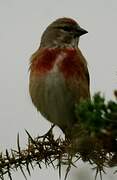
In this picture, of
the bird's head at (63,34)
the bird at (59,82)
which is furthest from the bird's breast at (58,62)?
the bird's head at (63,34)

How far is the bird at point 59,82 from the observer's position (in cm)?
431

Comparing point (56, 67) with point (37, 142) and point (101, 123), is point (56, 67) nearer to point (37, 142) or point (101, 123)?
point (37, 142)

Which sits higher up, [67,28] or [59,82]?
[67,28]

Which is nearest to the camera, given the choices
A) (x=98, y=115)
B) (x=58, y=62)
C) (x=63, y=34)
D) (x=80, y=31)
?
(x=98, y=115)

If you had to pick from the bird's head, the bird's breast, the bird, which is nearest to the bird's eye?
the bird's head

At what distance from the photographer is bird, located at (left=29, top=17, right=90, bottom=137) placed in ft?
14.1

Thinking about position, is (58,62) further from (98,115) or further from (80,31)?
(98,115)

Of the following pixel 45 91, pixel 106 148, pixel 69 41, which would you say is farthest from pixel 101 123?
pixel 69 41

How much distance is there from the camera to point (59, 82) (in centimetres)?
428

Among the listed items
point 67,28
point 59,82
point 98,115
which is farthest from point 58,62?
point 98,115

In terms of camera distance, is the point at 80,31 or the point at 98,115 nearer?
the point at 98,115

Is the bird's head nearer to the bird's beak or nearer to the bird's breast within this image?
the bird's beak

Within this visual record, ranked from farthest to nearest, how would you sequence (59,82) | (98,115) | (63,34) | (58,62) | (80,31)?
(63,34)
(80,31)
(58,62)
(59,82)
(98,115)

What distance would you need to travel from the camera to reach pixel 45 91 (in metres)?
4.34
